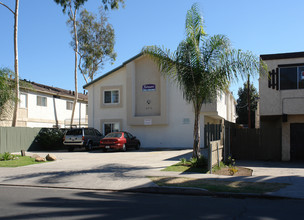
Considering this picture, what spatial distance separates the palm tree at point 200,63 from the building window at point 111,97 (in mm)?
15873

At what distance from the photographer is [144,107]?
2827 cm

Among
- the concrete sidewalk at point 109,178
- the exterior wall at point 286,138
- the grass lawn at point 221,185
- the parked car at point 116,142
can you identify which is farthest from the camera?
the parked car at point 116,142

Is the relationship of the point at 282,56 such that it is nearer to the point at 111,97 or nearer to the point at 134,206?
the point at 134,206

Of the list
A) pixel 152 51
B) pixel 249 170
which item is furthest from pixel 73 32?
pixel 249 170

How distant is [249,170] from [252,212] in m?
7.02

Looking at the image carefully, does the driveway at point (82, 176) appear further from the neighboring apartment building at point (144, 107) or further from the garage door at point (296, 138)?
the neighboring apartment building at point (144, 107)

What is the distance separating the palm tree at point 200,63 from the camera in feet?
42.8

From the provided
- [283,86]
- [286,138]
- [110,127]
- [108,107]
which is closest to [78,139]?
[110,127]

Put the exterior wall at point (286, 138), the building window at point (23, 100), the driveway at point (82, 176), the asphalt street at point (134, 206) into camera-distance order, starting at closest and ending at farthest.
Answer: the asphalt street at point (134, 206) → the driveway at point (82, 176) → the exterior wall at point (286, 138) → the building window at point (23, 100)

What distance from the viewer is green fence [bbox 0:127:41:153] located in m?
23.0

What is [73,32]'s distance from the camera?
36000 millimetres

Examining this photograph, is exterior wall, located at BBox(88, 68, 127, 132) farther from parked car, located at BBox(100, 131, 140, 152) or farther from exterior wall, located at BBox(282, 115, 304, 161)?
exterior wall, located at BBox(282, 115, 304, 161)

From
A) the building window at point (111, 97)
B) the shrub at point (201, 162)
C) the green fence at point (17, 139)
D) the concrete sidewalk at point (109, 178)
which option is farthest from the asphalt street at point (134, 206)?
the building window at point (111, 97)

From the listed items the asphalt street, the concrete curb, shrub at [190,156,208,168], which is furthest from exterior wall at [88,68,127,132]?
the asphalt street
